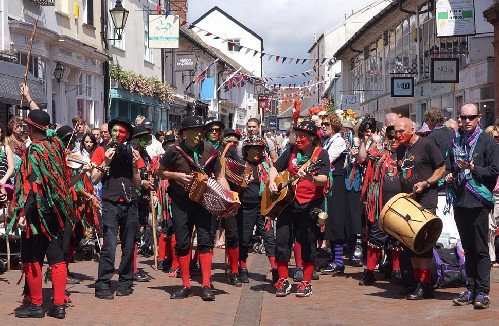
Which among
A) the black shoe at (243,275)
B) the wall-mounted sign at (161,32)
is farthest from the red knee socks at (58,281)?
the wall-mounted sign at (161,32)

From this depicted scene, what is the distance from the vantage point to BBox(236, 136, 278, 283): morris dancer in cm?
Answer: 1104

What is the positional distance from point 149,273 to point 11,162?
2.21 m

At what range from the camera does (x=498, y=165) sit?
8.66 m

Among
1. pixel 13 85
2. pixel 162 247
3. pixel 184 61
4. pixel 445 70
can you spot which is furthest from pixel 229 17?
pixel 162 247

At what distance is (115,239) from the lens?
9.66m

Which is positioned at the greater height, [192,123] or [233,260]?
[192,123]

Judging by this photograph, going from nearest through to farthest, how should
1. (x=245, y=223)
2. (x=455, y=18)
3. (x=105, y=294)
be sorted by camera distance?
1. (x=105, y=294)
2. (x=245, y=223)
3. (x=455, y=18)

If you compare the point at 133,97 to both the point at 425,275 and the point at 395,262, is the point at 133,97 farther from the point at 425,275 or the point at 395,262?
the point at 425,275

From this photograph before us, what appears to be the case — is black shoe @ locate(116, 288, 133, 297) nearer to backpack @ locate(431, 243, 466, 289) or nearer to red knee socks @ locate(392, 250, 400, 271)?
red knee socks @ locate(392, 250, 400, 271)

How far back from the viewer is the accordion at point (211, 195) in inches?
366

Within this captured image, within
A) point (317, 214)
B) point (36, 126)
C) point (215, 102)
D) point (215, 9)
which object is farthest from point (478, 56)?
point (215, 9)

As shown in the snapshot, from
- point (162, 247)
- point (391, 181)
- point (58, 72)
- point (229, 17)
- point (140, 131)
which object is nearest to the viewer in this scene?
point (391, 181)

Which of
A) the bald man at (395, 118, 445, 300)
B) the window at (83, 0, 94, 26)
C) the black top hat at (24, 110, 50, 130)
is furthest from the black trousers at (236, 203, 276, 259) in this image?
the window at (83, 0, 94, 26)

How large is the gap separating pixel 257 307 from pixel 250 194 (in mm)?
2313
